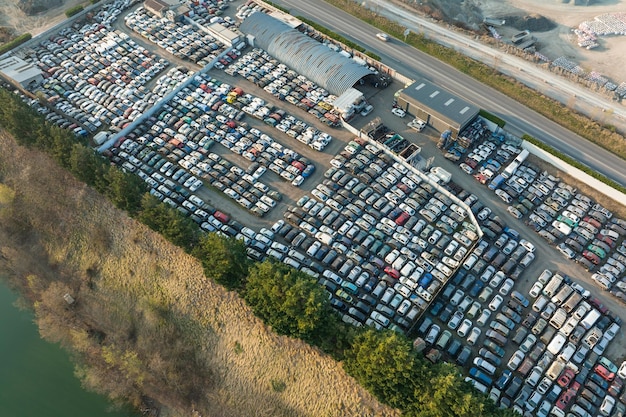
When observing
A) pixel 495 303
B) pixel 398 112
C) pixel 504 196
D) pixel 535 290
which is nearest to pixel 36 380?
pixel 495 303

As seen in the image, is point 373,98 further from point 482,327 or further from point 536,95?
point 482,327

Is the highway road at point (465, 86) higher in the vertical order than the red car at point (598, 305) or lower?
higher

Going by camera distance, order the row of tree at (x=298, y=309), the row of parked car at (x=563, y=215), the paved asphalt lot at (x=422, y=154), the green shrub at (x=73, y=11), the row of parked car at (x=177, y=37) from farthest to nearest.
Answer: the green shrub at (x=73, y=11) → the row of parked car at (x=177, y=37) → the row of parked car at (x=563, y=215) → the paved asphalt lot at (x=422, y=154) → the row of tree at (x=298, y=309)

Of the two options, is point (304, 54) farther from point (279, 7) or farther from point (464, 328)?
point (464, 328)

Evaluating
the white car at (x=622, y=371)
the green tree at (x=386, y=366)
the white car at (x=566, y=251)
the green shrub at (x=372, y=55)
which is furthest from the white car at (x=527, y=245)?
the green shrub at (x=372, y=55)

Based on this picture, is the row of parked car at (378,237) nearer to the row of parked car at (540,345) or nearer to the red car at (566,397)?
the row of parked car at (540,345)

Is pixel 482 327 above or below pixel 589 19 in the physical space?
below

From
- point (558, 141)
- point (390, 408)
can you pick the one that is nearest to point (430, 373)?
point (390, 408)
